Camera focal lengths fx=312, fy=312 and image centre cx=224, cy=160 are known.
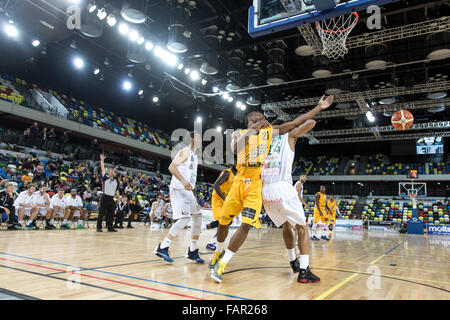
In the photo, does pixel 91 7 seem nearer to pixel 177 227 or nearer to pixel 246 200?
pixel 177 227

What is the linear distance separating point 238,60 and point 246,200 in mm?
11677

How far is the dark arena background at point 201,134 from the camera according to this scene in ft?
11.3

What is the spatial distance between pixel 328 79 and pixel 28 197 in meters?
14.3

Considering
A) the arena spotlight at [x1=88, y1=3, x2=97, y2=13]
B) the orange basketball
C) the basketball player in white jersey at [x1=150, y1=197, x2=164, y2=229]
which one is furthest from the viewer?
the orange basketball

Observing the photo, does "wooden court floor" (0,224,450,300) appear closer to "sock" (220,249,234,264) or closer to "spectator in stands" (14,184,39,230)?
"sock" (220,249,234,264)

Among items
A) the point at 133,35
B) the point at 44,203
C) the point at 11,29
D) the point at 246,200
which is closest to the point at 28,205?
the point at 44,203

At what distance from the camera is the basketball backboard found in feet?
17.2

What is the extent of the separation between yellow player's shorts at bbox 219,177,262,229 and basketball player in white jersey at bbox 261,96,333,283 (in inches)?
7.5

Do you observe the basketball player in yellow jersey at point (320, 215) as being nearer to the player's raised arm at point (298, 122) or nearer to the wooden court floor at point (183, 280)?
the wooden court floor at point (183, 280)

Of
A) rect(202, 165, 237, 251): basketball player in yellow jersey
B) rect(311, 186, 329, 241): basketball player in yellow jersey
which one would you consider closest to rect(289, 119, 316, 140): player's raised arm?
rect(202, 165, 237, 251): basketball player in yellow jersey

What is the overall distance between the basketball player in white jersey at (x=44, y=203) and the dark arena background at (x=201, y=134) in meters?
0.06

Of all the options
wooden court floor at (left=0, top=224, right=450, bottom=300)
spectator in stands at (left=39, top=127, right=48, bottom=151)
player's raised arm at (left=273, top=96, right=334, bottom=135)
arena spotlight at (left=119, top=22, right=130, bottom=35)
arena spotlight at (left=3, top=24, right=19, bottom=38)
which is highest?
arena spotlight at (left=3, top=24, right=19, bottom=38)
